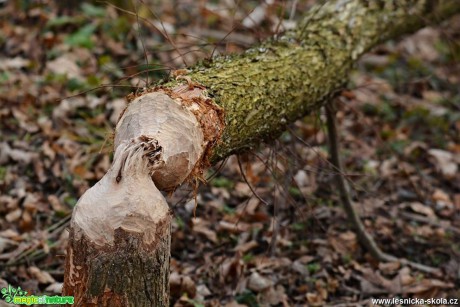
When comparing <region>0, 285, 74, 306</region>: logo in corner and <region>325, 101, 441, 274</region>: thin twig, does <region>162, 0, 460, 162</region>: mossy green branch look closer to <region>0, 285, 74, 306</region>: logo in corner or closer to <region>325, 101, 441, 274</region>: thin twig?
<region>325, 101, 441, 274</region>: thin twig

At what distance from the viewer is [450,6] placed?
530cm

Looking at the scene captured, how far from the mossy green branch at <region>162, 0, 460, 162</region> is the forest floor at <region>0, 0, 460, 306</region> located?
208mm

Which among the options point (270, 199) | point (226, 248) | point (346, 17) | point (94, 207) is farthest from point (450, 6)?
point (94, 207)

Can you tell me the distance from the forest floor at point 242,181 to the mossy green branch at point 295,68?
21 cm

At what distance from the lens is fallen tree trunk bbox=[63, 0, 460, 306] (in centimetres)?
217

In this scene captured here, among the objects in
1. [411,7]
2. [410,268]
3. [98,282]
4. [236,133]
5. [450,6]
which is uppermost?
[450,6]

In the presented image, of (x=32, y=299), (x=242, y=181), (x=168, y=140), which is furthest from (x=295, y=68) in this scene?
(x=32, y=299)

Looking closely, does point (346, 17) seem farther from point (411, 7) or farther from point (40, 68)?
point (40, 68)

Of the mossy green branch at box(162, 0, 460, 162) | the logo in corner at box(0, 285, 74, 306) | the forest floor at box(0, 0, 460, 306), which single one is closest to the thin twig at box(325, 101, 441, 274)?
the forest floor at box(0, 0, 460, 306)

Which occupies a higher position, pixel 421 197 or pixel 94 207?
pixel 421 197

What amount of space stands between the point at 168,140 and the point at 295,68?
1.29m

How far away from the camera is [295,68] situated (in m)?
3.45

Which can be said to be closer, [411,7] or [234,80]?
[234,80]

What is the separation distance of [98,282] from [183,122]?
2.47ft
